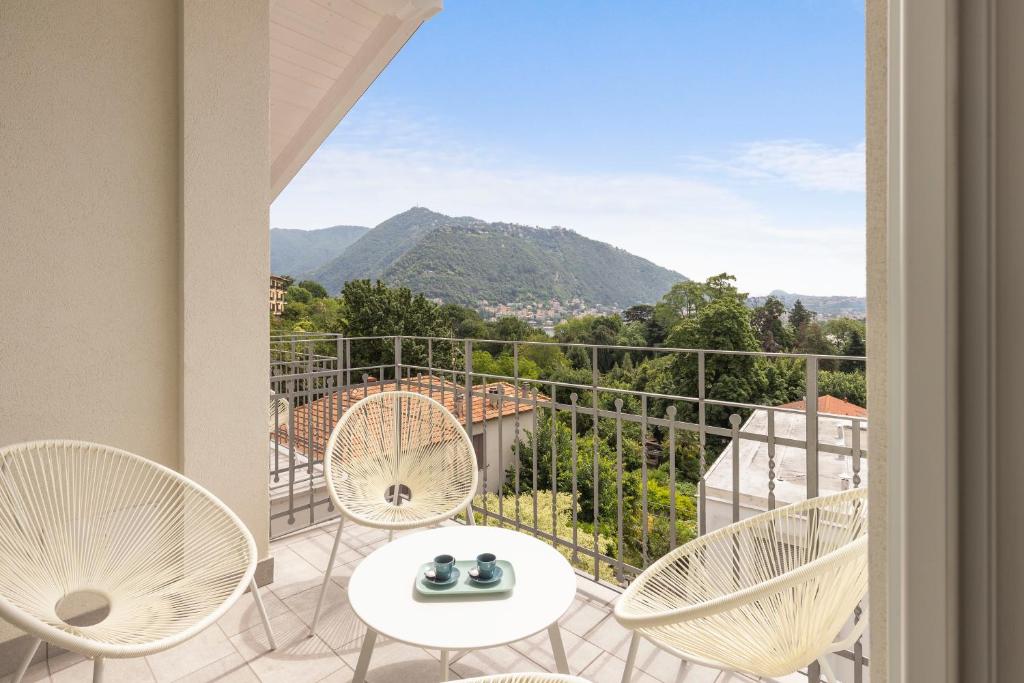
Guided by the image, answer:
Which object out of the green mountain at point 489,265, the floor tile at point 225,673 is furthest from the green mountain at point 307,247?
the floor tile at point 225,673

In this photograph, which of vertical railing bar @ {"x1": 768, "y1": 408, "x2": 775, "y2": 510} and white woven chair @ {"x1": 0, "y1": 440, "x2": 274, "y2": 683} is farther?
vertical railing bar @ {"x1": 768, "y1": 408, "x2": 775, "y2": 510}

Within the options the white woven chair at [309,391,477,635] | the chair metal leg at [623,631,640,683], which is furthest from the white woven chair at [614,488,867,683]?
the white woven chair at [309,391,477,635]

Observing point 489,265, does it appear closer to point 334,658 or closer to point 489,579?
point 334,658

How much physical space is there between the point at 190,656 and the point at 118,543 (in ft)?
1.51

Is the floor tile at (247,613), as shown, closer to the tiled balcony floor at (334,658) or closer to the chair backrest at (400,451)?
the tiled balcony floor at (334,658)

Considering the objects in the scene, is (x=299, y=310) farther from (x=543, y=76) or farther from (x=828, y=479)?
(x=543, y=76)

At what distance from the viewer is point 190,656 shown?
5.92ft

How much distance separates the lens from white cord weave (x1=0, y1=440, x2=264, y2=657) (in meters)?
1.41

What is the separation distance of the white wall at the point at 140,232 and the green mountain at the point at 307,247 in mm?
23985

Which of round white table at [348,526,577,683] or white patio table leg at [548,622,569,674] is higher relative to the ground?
round white table at [348,526,577,683]

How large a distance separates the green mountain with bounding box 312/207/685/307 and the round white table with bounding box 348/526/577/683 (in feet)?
78.5

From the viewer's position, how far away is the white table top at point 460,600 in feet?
4.04

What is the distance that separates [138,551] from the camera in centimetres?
169

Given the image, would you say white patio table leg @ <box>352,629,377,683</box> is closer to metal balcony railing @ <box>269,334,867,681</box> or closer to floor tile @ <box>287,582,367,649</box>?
floor tile @ <box>287,582,367,649</box>
